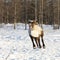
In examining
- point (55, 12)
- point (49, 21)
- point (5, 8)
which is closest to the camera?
point (55, 12)

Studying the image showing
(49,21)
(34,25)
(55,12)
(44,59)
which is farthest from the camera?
(49,21)

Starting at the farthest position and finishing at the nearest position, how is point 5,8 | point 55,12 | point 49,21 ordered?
point 49,21 → point 5,8 → point 55,12

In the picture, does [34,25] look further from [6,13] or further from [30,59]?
[6,13]

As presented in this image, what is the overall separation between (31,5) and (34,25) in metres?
50.3

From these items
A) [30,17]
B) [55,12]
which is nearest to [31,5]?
[30,17]

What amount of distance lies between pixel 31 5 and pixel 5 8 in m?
6.89

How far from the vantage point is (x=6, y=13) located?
59.7m

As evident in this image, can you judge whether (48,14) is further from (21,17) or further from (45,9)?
(21,17)

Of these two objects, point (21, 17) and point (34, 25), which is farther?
point (21, 17)

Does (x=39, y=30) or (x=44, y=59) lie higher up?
(x=39, y=30)

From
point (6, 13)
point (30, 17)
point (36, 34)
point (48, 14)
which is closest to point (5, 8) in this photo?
point (6, 13)

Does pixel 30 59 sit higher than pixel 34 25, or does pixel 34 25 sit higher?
pixel 34 25

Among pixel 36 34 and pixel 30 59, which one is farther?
pixel 36 34

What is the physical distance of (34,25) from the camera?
37.1ft
